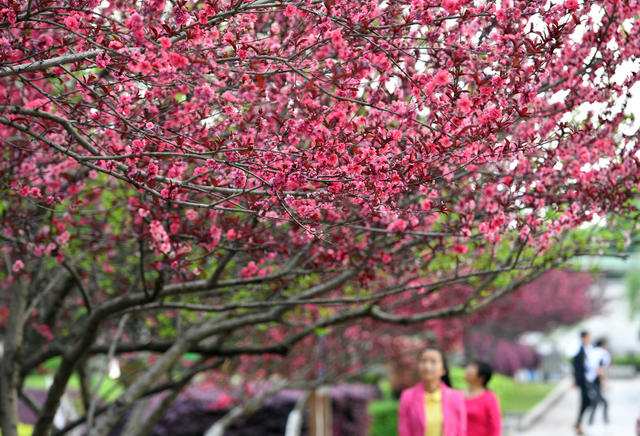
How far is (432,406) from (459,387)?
50.1 ft

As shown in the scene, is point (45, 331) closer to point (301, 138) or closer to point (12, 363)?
point (12, 363)

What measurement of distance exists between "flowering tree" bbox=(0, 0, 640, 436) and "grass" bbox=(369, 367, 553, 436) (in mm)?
8760

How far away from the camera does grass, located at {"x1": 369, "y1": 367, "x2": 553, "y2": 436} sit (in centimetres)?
1684

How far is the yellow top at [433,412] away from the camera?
6.43 meters

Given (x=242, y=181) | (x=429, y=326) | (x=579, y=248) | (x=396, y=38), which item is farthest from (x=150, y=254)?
(x=429, y=326)

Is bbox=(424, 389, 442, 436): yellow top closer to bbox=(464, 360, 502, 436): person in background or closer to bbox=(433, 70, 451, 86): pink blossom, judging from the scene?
bbox=(464, 360, 502, 436): person in background

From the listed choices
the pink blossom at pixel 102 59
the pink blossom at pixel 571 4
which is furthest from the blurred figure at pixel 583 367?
the pink blossom at pixel 102 59

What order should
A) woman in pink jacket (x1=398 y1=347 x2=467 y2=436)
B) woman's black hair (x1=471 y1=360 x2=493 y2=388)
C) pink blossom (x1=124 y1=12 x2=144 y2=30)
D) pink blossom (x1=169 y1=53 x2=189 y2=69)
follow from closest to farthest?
pink blossom (x1=169 y1=53 x2=189 y2=69)
pink blossom (x1=124 y1=12 x2=144 y2=30)
woman in pink jacket (x1=398 y1=347 x2=467 y2=436)
woman's black hair (x1=471 y1=360 x2=493 y2=388)

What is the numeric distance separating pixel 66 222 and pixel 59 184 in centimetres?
102

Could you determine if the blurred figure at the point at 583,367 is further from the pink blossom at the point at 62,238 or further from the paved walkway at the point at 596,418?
the pink blossom at the point at 62,238

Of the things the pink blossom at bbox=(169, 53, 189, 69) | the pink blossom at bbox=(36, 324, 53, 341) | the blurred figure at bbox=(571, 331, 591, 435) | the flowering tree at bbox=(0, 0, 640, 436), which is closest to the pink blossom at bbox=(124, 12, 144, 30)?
the flowering tree at bbox=(0, 0, 640, 436)

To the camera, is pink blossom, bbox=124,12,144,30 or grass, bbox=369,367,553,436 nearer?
pink blossom, bbox=124,12,144,30

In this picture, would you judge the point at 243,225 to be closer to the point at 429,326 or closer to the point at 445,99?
the point at 445,99

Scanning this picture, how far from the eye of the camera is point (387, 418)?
1689cm
